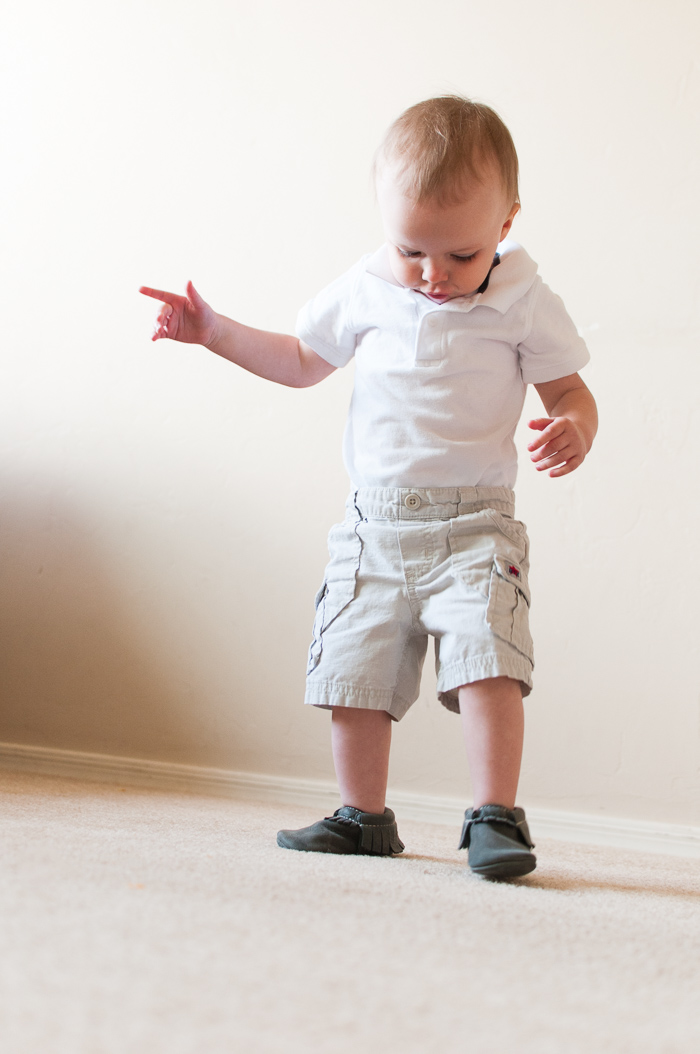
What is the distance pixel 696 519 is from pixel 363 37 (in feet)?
2.94

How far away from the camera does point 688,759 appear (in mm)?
1174

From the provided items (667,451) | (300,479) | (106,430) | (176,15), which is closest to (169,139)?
(176,15)

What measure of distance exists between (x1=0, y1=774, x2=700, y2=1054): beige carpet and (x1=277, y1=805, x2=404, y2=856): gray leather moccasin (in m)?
0.08

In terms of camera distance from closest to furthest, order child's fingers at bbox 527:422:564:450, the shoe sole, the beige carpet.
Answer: the beige carpet → the shoe sole → child's fingers at bbox 527:422:564:450

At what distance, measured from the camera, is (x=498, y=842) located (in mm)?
715

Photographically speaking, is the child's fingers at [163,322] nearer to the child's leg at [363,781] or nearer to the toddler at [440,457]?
the toddler at [440,457]

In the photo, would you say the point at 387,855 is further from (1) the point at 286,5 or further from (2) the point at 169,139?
(1) the point at 286,5

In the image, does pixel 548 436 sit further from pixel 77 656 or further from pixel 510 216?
pixel 77 656

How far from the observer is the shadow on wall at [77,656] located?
138cm

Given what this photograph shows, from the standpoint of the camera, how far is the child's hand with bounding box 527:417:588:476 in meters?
0.80

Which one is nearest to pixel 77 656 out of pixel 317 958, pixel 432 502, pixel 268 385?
pixel 268 385

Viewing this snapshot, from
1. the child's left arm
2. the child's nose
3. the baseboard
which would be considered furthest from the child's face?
the baseboard

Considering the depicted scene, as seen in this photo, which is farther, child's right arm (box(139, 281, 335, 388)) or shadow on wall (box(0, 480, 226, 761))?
shadow on wall (box(0, 480, 226, 761))

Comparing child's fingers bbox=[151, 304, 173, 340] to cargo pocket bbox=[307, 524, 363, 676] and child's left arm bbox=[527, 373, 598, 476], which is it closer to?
cargo pocket bbox=[307, 524, 363, 676]
